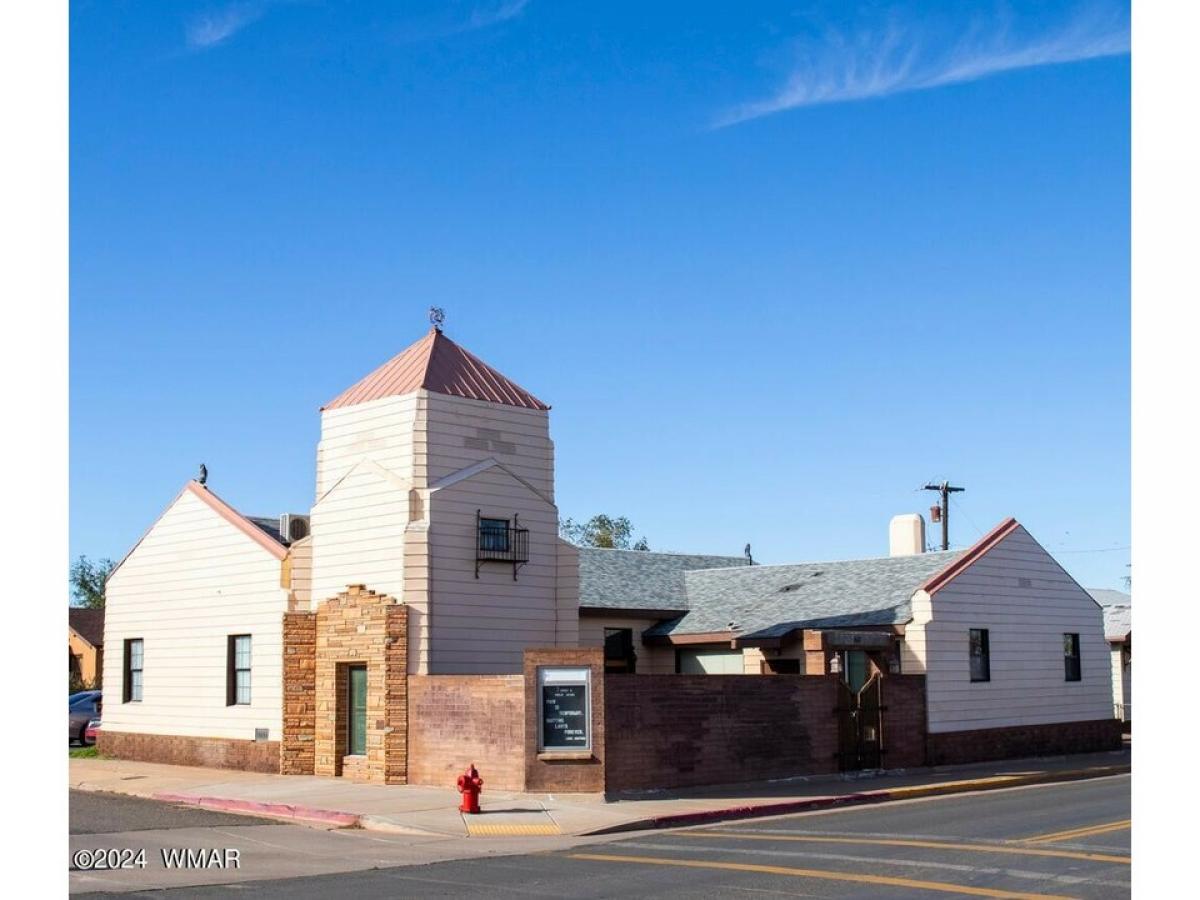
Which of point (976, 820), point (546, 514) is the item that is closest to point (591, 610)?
point (546, 514)

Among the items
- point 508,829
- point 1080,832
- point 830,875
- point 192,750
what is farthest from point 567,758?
point 192,750

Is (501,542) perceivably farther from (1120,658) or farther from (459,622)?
(1120,658)

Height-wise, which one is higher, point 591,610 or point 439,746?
point 591,610

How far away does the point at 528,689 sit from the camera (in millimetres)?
21969

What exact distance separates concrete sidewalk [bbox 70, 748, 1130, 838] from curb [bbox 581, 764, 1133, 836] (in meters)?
0.02

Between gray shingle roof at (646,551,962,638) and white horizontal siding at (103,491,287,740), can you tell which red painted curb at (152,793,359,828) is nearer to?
white horizontal siding at (103,491,287,740)

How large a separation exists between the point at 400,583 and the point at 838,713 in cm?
881

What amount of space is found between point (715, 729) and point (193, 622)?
1236 cm

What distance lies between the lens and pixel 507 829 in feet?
61.4

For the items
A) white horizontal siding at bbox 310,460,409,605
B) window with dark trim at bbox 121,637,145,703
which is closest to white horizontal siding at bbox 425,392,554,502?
white horizontal siding at bbox 310,460,409,605

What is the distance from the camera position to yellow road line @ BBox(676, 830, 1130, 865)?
49.0ft

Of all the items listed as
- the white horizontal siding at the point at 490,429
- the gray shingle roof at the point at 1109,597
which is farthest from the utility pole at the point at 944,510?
the white horizontal siding at the point at 490,429

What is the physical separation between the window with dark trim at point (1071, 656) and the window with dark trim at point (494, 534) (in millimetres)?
14793
